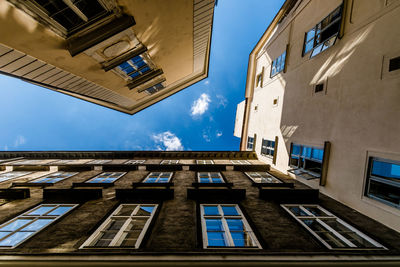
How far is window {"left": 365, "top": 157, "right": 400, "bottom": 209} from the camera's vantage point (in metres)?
6.18

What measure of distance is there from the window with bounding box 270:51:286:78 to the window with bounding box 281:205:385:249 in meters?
12.8

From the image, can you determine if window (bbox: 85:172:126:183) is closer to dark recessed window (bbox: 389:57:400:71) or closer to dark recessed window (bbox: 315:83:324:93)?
dark recessed window (bbox: 315:83:324:93)

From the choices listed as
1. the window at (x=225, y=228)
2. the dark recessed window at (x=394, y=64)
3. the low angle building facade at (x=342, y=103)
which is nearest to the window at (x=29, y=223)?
the window at (x=225, y=228)

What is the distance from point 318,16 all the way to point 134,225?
18.1 meters

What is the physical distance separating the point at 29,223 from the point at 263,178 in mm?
13792

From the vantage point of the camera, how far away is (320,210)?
7.76 m

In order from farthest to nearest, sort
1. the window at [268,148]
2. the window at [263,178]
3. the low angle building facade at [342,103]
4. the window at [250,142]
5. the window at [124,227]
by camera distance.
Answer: the window at [250,142] → the window at [268,148] → the window at [263,178] → the low angle building facade at [342,103] → the window at [124,227]

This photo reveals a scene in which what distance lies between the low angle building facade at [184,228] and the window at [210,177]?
146 cm

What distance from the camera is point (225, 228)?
615 cm

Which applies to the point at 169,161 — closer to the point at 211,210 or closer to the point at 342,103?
the point at 211,210

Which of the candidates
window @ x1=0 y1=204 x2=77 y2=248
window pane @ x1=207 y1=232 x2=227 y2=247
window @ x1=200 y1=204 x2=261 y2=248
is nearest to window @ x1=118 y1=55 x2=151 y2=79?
window @ x1=0 y1=204 x2=77 y2=248

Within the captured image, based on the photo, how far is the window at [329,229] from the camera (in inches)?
221

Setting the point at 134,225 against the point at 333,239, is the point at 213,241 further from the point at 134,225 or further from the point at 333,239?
the point at 333,239

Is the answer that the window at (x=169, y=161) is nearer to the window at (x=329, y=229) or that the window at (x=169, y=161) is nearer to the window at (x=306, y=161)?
the window at (x=306, y=161)
